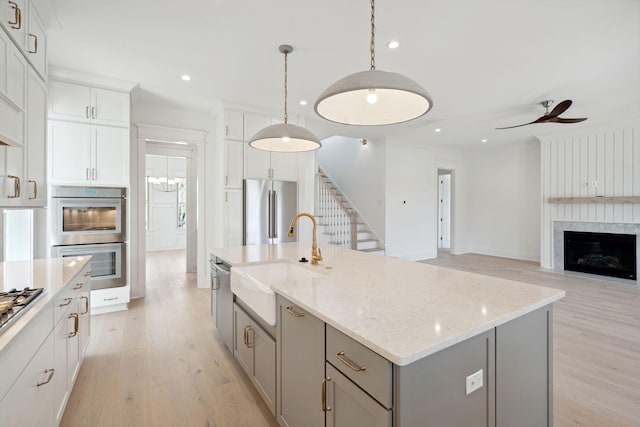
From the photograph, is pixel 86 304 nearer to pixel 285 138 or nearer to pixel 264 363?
pixel 264 363

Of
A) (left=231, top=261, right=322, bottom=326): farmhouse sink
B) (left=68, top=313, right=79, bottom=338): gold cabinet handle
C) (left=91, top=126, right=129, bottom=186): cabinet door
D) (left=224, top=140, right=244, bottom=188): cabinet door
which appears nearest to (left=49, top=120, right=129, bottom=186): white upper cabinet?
(left=91, top=126, right=129, bottom=186): cabinet door

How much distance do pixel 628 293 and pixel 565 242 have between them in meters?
1.66

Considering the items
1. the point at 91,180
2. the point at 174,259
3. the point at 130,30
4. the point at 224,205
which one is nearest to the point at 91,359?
the point at 91,180

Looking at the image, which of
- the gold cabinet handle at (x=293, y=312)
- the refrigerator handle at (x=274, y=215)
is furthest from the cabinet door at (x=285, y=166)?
the gold cabinet handle at (x=293, y=312)

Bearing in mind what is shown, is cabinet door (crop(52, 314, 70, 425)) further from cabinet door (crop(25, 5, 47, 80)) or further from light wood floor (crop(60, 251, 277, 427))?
cabinet door (crop(25, 5, 47, 80))

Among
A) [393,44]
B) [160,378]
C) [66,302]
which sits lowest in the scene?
[160,378]

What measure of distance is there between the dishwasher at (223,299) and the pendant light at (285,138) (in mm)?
1090

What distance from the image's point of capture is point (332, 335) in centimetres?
120

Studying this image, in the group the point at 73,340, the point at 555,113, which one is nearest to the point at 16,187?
the point at 73,340

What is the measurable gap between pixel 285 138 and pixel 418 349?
1.80m

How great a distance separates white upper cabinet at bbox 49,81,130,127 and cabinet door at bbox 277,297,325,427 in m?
3.54

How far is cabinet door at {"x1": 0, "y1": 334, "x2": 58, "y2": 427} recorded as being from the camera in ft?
3.57

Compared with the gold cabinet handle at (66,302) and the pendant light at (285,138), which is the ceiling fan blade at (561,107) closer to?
the pendant light at (285,138)

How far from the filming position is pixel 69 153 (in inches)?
137
